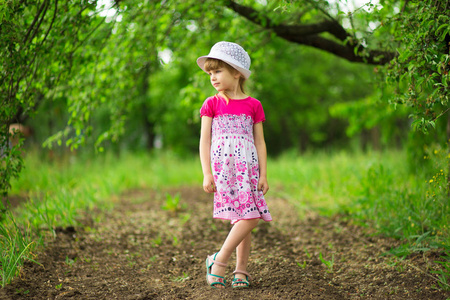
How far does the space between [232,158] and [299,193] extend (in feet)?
13.8

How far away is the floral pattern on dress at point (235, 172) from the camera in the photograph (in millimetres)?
2518

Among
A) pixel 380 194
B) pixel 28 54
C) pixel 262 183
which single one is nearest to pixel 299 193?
pixel 380 194

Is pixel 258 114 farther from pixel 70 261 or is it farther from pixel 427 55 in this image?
pixel 70 261

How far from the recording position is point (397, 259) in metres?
3.12

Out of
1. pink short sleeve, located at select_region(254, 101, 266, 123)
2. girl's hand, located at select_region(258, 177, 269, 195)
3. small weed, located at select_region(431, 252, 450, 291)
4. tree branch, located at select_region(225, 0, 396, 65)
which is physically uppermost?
tree branch, located at select_region(225, 0, 396, 65)

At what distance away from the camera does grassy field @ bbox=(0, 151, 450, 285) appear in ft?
10.0

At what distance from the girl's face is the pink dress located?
9 cm

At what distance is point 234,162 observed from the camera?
2.55 m

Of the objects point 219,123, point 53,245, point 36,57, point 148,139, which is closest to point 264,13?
point 219,123

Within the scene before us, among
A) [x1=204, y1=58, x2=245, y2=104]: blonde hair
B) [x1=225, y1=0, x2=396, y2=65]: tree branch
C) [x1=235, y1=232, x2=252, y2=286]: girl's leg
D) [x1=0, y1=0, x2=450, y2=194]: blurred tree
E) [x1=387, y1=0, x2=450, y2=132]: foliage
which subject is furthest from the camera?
[x1=225, y1=0, x2=396, y2=65]: tree branch

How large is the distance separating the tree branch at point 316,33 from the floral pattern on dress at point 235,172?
5.50 ft

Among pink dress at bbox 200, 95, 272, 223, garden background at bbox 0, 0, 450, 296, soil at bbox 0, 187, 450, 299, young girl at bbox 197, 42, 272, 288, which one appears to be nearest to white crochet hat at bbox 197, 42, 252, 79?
young girl at bbox 197, 42, 272, 288

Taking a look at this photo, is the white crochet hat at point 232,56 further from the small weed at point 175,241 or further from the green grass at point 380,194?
the small weed at point 175,241

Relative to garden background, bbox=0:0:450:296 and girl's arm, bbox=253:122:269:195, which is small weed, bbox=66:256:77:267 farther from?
girl's arm, bbox=253:122:269:195
